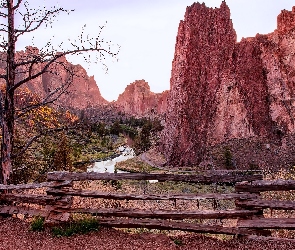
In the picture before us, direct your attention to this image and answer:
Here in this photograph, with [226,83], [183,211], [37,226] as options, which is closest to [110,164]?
[226,83]

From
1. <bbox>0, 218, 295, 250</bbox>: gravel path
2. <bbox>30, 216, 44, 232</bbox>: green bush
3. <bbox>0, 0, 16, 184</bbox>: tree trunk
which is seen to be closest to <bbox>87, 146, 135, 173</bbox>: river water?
<bbox>0, 0, 16, 184</bbox>: tree trunk

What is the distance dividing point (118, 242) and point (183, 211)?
5.53ft

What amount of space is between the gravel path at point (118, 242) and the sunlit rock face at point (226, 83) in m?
83.6

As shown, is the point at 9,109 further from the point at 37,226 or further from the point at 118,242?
the point at 118,242

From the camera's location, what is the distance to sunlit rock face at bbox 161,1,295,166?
93.6m

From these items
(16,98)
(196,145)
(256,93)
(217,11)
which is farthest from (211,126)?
(16,98)

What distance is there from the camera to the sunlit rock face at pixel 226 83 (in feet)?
307

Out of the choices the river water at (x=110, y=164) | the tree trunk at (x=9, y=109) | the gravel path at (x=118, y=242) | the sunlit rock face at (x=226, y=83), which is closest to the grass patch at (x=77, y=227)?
the gravel path at (x=118, y=242)

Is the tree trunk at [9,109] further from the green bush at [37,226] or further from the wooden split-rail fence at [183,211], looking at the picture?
the green bush at [37,226]

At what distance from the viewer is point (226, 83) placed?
9775cm

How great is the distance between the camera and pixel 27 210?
8664 millimetres

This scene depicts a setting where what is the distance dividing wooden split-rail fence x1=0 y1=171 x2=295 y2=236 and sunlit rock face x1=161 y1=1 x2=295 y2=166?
8299cm

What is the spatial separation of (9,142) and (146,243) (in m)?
4.95

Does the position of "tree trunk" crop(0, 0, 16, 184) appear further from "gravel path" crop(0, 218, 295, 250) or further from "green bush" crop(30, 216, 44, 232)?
"gravel path" crop(0, 218, 295, 250)
